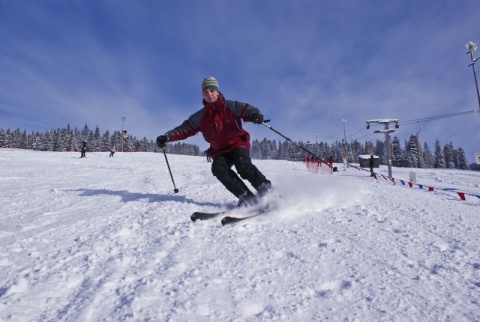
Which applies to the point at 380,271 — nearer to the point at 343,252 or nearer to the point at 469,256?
the point at 343,252

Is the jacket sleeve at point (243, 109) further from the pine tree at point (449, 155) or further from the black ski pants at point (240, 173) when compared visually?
the pine tree at point (449, 155)

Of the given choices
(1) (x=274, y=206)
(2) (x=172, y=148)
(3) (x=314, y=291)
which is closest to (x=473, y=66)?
(1) (x=274, y=206)

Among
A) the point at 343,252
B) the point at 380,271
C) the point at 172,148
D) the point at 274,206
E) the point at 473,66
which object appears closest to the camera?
the point at 380,271

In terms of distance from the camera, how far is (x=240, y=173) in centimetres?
411

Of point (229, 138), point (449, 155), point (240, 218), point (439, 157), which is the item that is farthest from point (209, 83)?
point (449, 155)

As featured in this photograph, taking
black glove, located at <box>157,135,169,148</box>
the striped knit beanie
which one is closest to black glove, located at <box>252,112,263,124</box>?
the striped knit beanie

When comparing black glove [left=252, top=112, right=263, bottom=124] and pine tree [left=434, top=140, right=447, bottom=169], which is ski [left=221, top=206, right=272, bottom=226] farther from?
pine tree [left=434, top=140, right=447, bottom=169]

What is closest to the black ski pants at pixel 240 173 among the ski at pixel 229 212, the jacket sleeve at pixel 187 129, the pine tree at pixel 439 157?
the ski at pixel 229 212

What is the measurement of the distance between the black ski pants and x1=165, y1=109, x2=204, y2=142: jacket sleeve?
2.86ft

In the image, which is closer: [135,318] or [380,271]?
[135,318]

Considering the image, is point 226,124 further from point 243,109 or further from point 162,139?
point 162,139

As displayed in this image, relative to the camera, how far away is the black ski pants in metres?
4.02

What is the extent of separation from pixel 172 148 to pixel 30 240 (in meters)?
135

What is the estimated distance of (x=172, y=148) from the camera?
134 m
